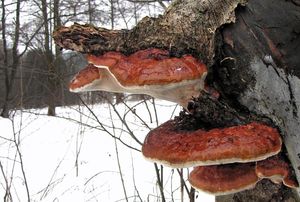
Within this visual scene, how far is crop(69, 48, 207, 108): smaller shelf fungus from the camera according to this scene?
72 centimetres

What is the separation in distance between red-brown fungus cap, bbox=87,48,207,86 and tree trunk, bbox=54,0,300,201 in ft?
0.12

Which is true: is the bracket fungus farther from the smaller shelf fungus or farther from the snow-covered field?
the snow-covered field

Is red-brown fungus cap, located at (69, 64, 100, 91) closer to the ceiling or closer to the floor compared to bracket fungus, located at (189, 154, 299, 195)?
closer to the ceiling

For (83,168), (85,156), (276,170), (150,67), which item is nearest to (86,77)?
(150,67)

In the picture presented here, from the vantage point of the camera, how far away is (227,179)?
81 centimetres

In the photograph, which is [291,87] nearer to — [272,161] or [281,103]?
[281,103]

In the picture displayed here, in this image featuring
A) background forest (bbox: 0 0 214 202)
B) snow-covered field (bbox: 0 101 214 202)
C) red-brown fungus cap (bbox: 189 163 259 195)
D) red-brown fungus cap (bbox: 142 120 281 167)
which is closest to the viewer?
red-brown fungus cap (bbox: 142 120 281 167)

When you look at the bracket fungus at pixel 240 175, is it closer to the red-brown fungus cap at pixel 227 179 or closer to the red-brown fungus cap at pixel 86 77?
the red-brown fungus cap at pixel 227 179

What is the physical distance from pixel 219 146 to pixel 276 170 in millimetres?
159

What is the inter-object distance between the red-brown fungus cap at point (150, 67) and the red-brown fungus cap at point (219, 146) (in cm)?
12

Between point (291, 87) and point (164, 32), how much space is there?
29 centimetres

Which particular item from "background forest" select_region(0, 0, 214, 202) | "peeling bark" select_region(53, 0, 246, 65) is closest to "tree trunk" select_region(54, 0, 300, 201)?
"peeling bark" select_region(53, 0, 246, 65)

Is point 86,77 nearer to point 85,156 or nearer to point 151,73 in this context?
point 151,73

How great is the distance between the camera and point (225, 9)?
78cm
